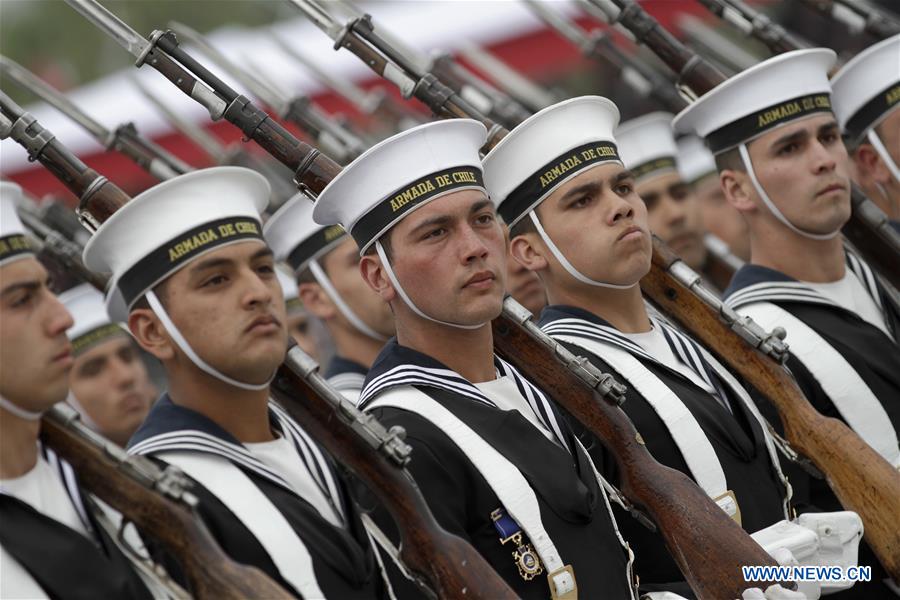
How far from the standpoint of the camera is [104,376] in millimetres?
7543

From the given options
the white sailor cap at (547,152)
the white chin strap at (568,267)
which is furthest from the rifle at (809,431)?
the white sailor cap at (547,152)

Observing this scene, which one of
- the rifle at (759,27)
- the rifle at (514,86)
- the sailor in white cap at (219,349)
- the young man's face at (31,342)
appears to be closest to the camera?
the young man's face at (31,342)

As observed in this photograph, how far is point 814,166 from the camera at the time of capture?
602 cm

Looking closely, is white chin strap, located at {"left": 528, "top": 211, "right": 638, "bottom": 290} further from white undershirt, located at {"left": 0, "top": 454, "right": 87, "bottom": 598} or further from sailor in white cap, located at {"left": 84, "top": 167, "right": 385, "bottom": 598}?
white undershirt, located at {"left": 0, "top": 454, "right": 87, "bottom": 598}

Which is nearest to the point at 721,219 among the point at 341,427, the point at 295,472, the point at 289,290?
the point at 289,290

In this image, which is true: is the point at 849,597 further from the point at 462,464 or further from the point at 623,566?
the point at 462,464

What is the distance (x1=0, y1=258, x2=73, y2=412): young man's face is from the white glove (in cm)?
214

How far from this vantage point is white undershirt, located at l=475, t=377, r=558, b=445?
4.75 m

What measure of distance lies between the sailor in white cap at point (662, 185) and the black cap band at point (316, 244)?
1.87 m

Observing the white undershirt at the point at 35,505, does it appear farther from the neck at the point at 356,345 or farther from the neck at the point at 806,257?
the neck at the point at 806,257

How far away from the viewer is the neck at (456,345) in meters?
4.79

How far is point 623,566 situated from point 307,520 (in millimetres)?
1055

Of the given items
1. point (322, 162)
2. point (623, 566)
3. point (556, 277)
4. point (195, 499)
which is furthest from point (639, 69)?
point (195, 499)

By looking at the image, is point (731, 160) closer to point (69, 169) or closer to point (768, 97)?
point (768, 97)
